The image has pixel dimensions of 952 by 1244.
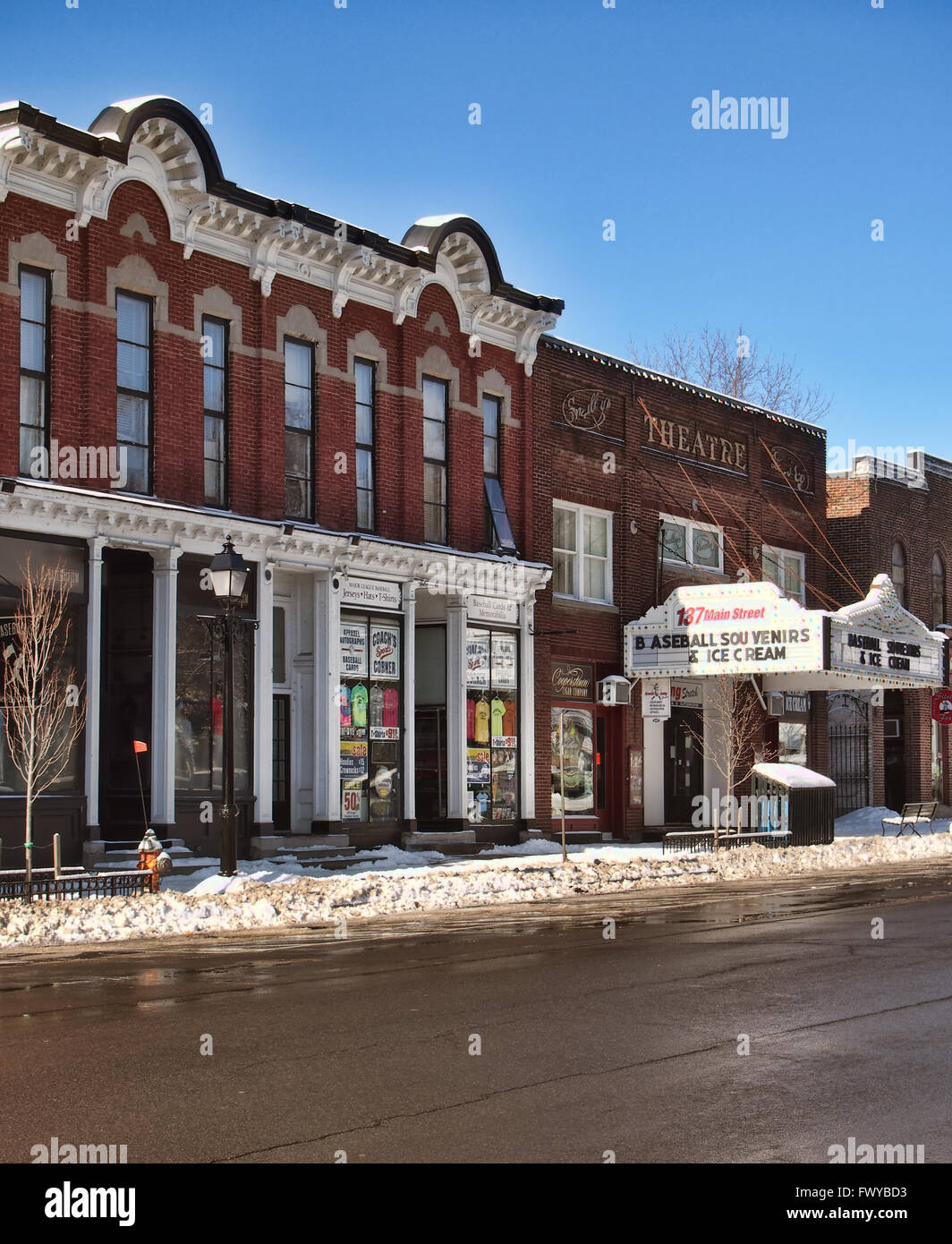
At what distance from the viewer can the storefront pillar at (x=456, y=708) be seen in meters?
27.6

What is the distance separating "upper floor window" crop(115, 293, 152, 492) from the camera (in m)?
22.4

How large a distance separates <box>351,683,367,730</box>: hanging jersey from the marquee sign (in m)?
9.95

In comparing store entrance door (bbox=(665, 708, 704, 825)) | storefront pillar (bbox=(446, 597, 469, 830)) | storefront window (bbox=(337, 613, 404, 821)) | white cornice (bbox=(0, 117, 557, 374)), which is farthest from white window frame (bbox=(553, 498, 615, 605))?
storefront window (bbox=(337, 613, 404, 821))

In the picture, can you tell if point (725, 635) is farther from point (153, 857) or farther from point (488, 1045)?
point (488, 1045)

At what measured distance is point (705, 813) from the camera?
34188 mm

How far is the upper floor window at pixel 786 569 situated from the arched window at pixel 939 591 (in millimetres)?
7627

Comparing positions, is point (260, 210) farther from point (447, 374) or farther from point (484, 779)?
point (484, 779)

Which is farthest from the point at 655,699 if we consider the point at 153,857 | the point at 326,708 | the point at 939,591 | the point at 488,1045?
the point at 488,1045

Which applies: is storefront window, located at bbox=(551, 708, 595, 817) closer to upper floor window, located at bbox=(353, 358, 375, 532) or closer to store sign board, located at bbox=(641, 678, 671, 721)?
store sign board, located at bbox=(641, 678, 671, 721)

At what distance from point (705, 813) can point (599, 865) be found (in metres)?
11.1

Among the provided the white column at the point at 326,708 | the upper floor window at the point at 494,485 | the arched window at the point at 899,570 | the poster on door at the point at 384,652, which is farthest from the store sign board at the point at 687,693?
the arched window at the point at 899,570

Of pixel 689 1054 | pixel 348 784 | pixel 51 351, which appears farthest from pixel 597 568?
pixel 689 1054

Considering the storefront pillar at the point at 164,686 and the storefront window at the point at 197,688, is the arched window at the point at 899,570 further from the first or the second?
the storefront pillar at the point at 164,686

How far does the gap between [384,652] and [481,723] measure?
10.1ft
